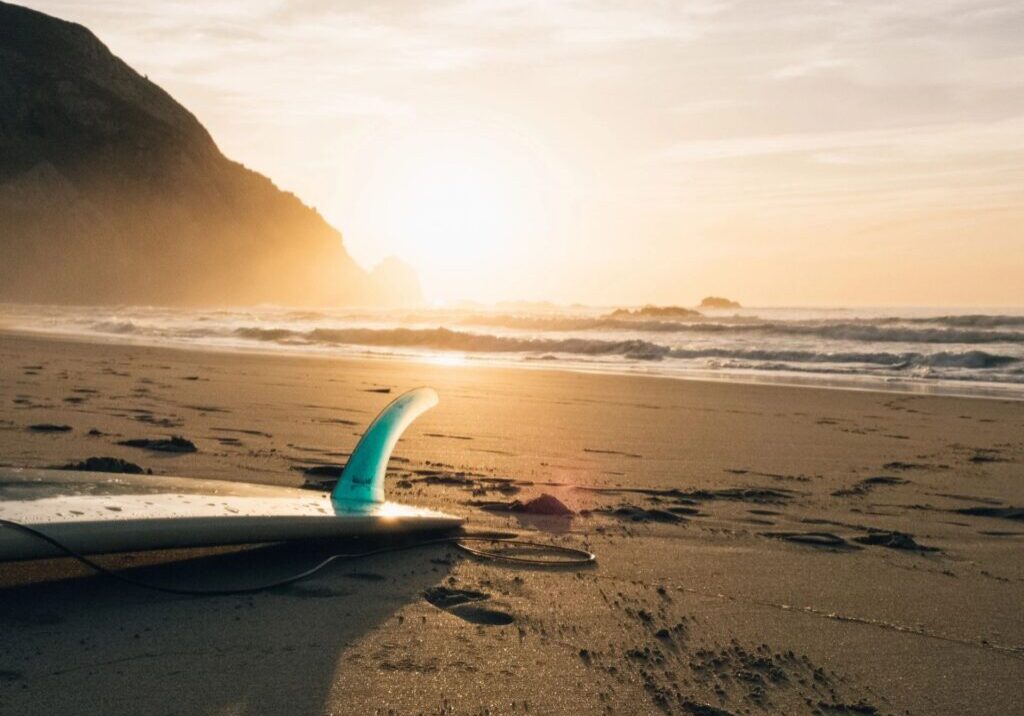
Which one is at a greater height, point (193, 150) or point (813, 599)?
point (193, 150)

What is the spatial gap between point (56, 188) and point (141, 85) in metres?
14.4

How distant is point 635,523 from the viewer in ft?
12.6

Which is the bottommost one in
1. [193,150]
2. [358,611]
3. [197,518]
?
[358,611]

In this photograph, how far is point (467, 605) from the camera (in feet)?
8.78

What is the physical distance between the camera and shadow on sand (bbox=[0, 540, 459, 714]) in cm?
197

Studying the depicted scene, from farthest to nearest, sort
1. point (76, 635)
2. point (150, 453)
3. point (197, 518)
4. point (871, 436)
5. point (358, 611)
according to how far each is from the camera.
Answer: point (871, 436) < point (150, 453) < point (197, 518) < point (358, 611) < point (76, 635)

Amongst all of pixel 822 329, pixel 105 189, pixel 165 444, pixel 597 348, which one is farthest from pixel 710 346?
pixel 105 189

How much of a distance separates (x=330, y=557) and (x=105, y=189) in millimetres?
79548

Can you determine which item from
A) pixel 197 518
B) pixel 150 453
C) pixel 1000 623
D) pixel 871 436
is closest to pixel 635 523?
pixel 1000 623

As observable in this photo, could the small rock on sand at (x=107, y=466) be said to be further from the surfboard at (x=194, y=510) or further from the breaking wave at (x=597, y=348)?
the breaking wave at (x=597, y=348)

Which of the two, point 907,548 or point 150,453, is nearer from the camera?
point 907,548

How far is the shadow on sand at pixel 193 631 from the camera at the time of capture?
6.46ft

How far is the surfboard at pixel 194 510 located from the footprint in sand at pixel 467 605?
0.48 metres

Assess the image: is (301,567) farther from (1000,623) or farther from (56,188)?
(56,188)
